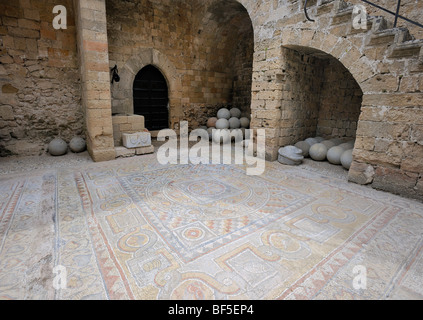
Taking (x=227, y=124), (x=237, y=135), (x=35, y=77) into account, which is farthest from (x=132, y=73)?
(x=237, y=135)

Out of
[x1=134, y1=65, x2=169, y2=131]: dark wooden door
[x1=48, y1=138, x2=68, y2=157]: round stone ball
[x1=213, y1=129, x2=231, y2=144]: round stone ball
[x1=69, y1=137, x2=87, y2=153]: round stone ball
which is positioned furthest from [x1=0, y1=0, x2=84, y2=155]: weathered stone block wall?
[x1=213, y1=129, x2=231, y2=144]: round stone ball

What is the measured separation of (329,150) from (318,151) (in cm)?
23

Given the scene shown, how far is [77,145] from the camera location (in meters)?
5.39

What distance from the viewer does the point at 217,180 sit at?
153 inches

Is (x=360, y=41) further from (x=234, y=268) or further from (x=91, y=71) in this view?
(x=91, y=71)

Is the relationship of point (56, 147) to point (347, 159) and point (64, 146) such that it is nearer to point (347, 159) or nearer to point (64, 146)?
point (64, 146)

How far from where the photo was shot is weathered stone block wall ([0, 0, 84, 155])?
4828 mm

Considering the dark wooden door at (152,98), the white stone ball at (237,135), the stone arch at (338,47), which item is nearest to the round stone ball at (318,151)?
the stone arch at (338,47)

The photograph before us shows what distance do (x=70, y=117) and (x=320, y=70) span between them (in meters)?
6.73

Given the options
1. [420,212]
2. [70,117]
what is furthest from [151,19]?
[420,212]

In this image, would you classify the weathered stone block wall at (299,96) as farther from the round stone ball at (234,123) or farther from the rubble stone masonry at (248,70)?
the round stone ball at (234,123)

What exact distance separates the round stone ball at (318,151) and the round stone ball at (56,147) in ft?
19.5

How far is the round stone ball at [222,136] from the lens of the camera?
6.53 m

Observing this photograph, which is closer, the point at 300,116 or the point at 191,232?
the point at 191,232
